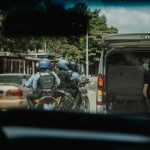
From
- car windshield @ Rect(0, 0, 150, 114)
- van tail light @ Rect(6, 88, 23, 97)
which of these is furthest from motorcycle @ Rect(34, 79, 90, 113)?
van tail light @ Rect(6, 88, 23, 97)

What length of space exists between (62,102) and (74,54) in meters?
6.65

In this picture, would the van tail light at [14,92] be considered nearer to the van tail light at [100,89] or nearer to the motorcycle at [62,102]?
the motorcycle at [62,102]

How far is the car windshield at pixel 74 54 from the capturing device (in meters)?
2.43

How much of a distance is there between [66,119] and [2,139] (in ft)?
1.02

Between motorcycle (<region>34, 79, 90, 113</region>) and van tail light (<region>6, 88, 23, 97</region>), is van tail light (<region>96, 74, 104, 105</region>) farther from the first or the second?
van tail light (<region>6, 88, 23, 97</region>)

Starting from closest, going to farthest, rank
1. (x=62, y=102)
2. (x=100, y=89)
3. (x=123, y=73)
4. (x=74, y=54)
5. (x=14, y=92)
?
(x=74, y=54) → (x=100, y=89) → (x=123, y=73) → (x=62, y=102) → (x=14, y=92)

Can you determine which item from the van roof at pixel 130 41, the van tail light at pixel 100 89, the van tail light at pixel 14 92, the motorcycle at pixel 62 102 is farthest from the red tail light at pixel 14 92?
the van roof at pixel 130 41

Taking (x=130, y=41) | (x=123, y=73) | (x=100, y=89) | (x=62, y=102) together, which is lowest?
(x=62, y=102)

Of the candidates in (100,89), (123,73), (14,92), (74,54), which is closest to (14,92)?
(14,92)

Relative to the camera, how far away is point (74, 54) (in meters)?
3.87

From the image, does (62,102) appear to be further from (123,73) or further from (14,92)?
(14,92)

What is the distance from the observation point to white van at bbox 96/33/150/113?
852 centimetres

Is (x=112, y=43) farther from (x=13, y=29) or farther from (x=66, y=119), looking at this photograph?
(x=66, y=119)

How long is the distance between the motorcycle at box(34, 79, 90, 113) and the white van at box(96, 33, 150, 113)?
1.89 ft
